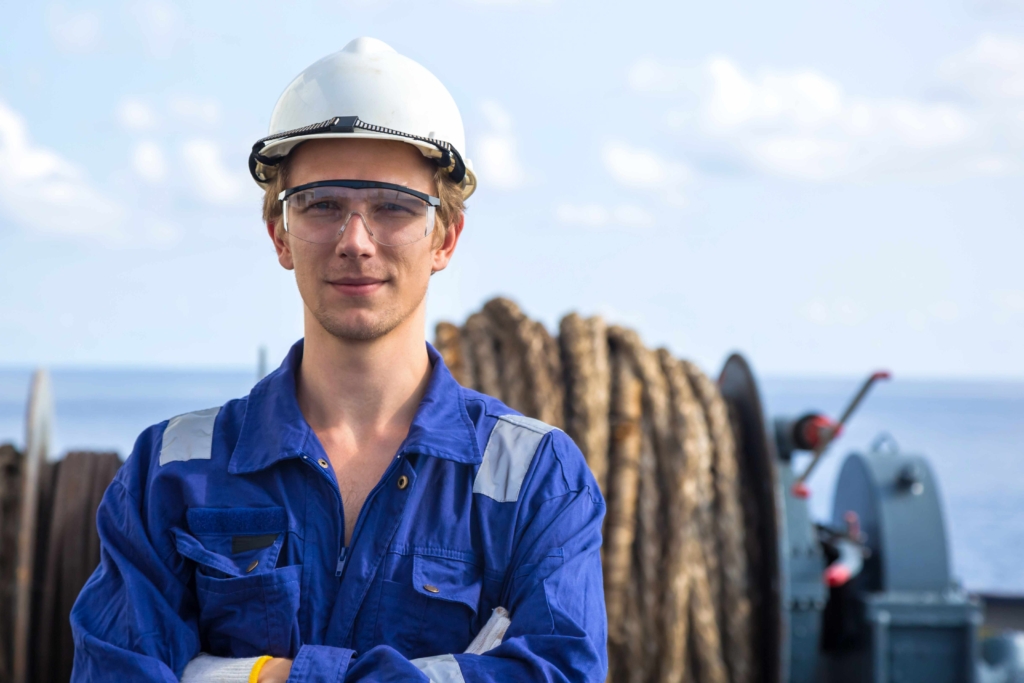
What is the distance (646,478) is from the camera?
3.81 meters

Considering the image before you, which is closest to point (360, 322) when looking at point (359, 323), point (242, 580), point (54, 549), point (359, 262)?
point (359, 323)

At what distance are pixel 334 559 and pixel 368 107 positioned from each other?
89 cm

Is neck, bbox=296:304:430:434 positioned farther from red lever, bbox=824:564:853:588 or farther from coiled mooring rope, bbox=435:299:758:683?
red lever, bbox=824:564:853:588

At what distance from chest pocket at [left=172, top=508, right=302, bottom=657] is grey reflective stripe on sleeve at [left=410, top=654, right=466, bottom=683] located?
0.87 ft

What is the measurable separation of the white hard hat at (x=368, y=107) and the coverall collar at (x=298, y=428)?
0.47m

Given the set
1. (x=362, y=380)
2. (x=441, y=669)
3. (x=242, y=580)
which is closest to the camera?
(x=441, y=669)

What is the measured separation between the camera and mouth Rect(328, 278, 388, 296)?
2.03 metres

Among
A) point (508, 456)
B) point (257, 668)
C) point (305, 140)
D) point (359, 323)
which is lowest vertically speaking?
point (257, 668)

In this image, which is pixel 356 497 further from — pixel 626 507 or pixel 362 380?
pixel 626 507

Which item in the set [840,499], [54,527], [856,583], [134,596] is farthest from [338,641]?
[840,499]

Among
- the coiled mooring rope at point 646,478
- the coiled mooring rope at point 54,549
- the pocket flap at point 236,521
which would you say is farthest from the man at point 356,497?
the coiled mooring rope at point 54,549

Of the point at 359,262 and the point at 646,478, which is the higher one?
the point at 359,262

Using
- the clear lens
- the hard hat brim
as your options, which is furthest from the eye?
the hard hat brim

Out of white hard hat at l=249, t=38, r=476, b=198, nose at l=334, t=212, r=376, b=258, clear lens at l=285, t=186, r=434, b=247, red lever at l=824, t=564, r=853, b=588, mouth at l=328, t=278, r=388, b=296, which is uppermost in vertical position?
white hard hat at l=249, t=38, r=476, b=198
